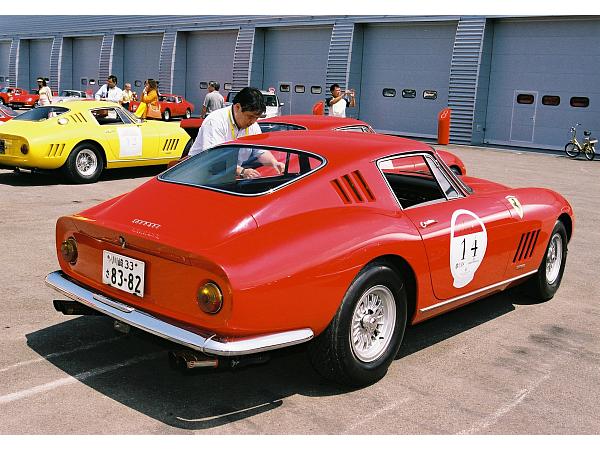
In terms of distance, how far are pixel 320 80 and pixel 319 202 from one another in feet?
84.5

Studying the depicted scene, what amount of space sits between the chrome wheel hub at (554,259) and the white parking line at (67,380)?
3.32 metres

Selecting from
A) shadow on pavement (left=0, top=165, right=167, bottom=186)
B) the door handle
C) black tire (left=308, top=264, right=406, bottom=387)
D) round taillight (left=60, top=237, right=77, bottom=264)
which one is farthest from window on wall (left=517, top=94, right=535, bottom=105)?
round taillight (left=60, top=237, right=77, bottom=264)

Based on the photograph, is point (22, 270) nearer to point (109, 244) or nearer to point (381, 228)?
point (109, 244)

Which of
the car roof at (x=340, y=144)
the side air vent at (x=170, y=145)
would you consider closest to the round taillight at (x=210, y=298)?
the car roof at (x=340, y=144)

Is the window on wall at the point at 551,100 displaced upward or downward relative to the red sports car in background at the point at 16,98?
upward

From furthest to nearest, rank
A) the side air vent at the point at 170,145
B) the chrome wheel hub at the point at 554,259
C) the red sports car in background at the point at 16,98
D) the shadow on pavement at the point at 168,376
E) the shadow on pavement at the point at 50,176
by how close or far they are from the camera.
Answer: the red sports car in background at the point at 16,98
the side air vent at the point at 170,145
the shadow on pavement at the point at 50,176
the chrome wheel hub at the point at 554,259
the shadow on pavement at the point at 168,376

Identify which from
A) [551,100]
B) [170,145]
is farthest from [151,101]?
[551,100]

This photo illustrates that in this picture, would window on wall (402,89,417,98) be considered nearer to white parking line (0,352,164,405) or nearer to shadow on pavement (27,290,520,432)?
shadow on pavement (27,290,520,432)

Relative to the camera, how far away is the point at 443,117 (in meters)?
23.9

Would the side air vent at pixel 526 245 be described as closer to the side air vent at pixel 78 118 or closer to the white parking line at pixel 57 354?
the white parking line at pixel 57 354

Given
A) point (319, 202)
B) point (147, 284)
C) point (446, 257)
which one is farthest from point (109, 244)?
point (446, 257)

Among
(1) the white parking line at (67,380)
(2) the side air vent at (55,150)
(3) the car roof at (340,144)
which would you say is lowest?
(1) the white parking line at (67,380)

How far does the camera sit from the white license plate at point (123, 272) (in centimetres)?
381

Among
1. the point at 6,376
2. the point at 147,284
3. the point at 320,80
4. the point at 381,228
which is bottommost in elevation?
the point at 6,376
